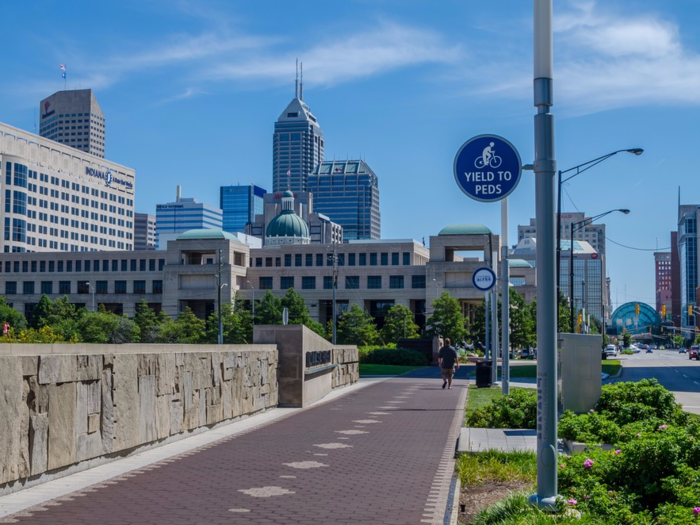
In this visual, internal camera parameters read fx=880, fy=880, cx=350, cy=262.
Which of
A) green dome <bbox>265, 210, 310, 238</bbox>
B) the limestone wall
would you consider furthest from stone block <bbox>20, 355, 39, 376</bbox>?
green dome <bbox>265, 210, 310, 238</bbox>

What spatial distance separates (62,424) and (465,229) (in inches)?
3829

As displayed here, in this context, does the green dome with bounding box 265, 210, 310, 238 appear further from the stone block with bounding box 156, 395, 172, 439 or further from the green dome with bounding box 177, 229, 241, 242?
the stone block with bounding box 156, 395, 172, 439

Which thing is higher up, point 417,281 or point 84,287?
point 417,281

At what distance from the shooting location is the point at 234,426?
15898mm

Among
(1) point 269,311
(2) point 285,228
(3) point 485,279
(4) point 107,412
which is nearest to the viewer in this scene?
(4) point 107,412

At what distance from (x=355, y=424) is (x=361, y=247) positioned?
9529cm

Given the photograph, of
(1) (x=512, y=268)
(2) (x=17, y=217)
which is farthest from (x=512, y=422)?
(2) (x=17, y=217)

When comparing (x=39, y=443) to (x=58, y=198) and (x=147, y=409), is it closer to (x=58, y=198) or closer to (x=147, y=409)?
(x=147, y=409)

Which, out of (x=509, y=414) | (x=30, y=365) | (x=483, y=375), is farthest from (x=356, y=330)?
(x=30, y=365)

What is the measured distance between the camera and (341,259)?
11275cm

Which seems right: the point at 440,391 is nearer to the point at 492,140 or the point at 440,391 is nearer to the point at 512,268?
the point at 492,140

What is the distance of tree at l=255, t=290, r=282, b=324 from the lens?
8719 cm

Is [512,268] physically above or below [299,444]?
above

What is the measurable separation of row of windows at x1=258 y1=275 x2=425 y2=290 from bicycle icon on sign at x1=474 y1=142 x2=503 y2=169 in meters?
95.4
